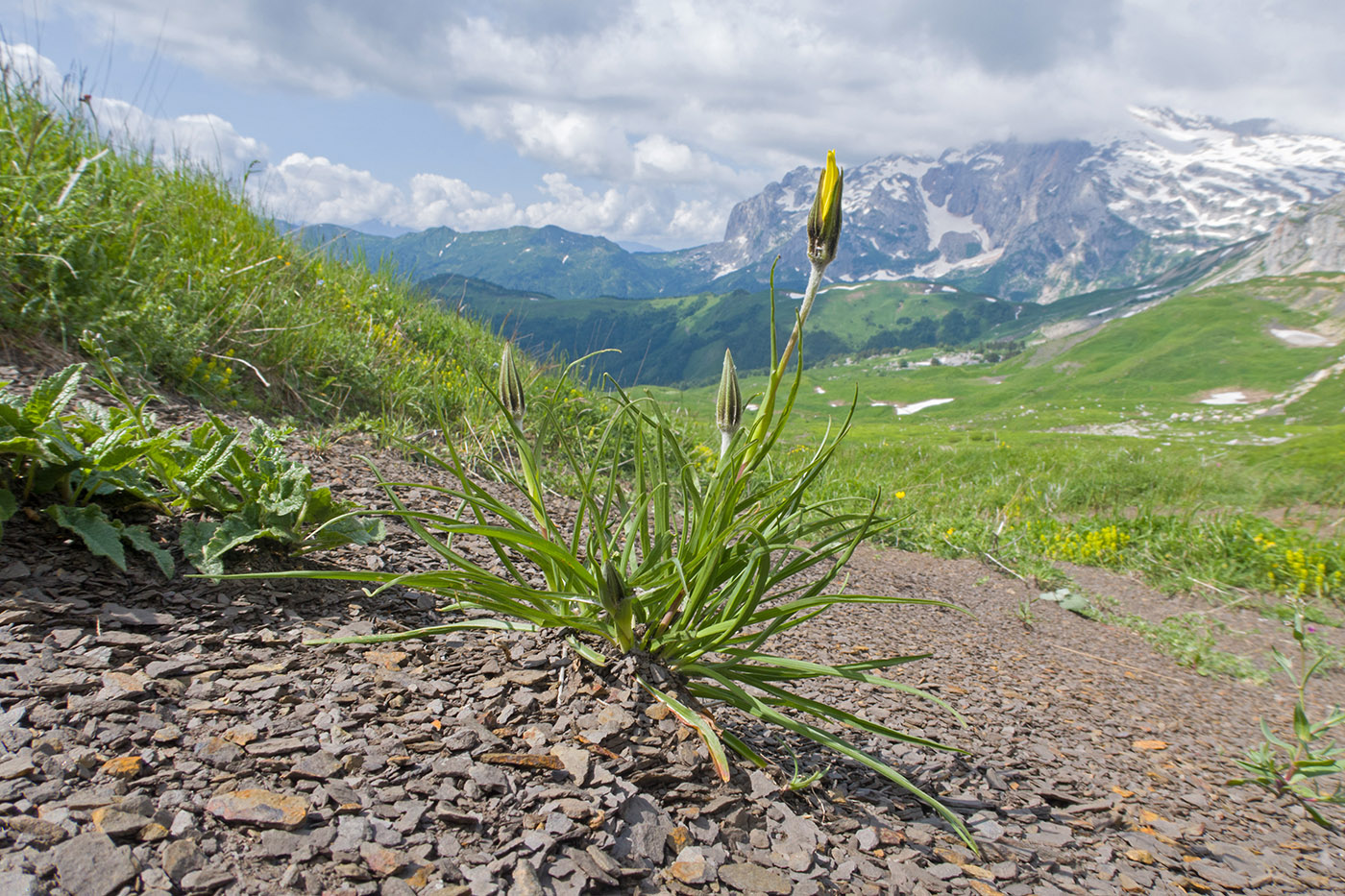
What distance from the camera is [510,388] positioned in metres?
2.70

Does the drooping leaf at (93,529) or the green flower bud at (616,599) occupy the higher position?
the drooping leaf at (93,529)

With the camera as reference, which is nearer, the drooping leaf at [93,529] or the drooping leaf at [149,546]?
the drooping leaf at [93,529]

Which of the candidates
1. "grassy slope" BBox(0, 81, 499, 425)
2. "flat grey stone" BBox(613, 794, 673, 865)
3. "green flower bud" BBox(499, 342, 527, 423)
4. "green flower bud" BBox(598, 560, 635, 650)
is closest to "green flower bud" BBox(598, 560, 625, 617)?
"green flower bud" BBox(598, 560, 635, 650)

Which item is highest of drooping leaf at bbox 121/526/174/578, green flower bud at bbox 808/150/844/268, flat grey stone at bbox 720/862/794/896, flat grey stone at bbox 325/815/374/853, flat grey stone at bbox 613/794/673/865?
green flower bud at bbox 808/150/844/268

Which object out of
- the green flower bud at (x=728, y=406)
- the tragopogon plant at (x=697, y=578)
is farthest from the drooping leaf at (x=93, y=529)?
the green flower bud at (x=728, y=406)

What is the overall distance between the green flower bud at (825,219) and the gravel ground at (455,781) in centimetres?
157

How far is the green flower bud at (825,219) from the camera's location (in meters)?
2.11

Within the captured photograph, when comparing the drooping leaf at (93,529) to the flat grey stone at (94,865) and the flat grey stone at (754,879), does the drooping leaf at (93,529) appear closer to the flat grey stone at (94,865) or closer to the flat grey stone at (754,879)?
the flat grey stone at (94,865)

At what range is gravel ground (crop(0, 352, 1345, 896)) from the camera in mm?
1474

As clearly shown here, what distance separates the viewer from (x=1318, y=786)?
3.01 meters

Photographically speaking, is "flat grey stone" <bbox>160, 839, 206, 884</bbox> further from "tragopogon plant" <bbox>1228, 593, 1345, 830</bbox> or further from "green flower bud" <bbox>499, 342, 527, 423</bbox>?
"tragopogon plant" <bbox>1228, 593, 1345, 830</bbox>

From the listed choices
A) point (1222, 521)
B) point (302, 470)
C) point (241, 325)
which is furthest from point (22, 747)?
point (1222, 521)

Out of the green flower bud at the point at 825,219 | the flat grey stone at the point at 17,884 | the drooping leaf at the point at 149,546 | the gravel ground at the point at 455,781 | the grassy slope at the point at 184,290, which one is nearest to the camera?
the flat grey stone at the point at 17,884

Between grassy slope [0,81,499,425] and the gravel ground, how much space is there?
1.81 meters
